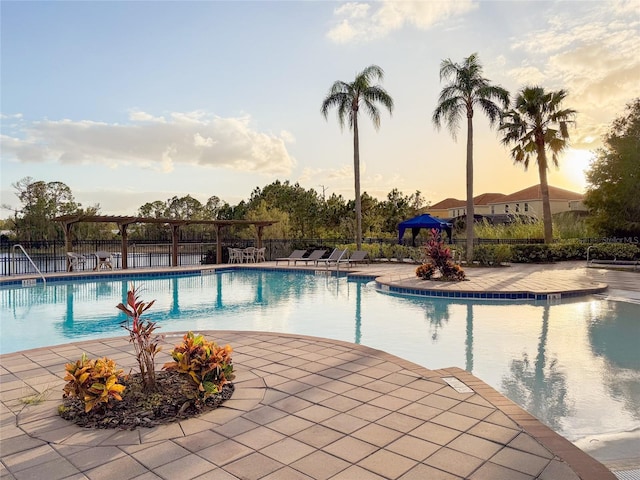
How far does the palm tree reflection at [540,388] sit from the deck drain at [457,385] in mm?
651

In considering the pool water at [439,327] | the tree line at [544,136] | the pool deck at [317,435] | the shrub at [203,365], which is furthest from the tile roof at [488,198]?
the shrub at [203,365]

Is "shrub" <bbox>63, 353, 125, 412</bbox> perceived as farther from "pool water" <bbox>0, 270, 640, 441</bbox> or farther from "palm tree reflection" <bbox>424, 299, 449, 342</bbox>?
"palm tree reflection" <bbox>424, 299, 449, 342</bbox>

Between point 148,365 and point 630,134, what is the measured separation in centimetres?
2240

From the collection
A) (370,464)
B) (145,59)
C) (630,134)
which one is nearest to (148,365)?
(370,464)

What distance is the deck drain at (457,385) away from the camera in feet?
11.9

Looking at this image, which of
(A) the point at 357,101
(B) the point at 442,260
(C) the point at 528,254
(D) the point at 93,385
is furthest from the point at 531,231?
(D) the point at 93,385

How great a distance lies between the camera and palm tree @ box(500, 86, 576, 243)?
18938 millimetres

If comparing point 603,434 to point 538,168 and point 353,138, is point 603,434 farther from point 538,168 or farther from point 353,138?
point 538,168

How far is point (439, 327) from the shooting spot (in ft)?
24.0

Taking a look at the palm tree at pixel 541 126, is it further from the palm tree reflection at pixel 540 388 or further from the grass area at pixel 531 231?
the palm tree reflection at pixel 540 388

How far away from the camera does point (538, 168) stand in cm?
Answer: 1984

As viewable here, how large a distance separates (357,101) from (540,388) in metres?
16.6

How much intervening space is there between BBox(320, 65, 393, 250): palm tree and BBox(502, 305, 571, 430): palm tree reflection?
44.6 ft

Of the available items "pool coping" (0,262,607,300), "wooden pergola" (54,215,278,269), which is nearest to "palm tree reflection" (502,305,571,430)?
"pool coping" (0,262,607,300)
